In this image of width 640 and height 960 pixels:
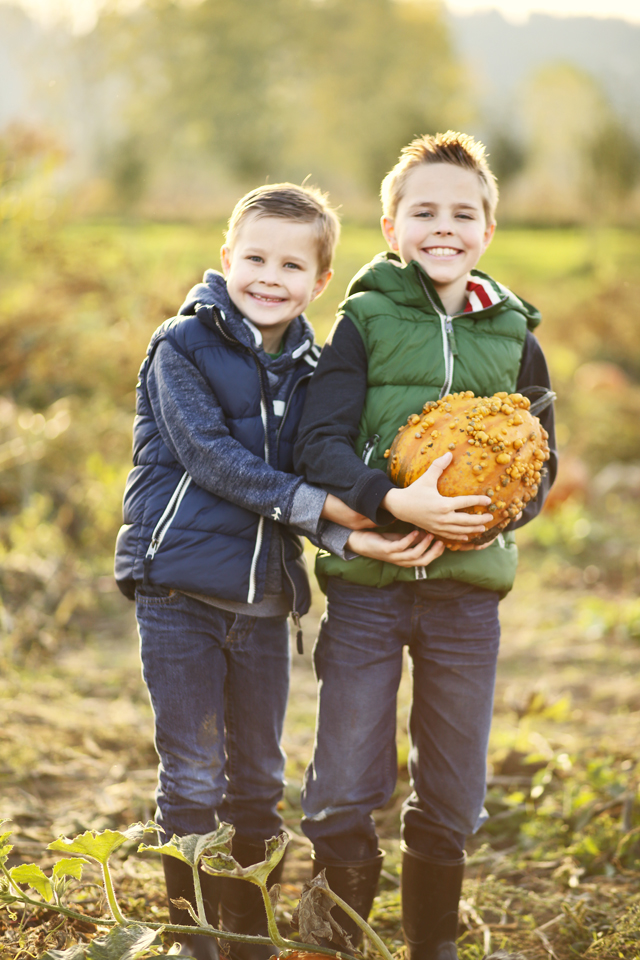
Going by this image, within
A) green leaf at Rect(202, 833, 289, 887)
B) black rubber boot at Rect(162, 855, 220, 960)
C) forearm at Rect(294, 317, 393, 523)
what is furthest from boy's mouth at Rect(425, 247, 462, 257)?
black rubber boot at Rect(162, 855, 220, 960)

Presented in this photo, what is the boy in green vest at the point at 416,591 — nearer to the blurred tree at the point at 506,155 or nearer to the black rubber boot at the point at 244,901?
the black rubber boot at the point at 244,901

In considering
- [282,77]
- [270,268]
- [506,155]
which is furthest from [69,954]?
[282,77]

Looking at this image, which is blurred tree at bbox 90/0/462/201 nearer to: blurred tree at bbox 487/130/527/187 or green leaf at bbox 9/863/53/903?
blurred tree at bbox 487/130/527/187

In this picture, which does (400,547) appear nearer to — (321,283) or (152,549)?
(152,549)

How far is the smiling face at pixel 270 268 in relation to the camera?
2.07 m

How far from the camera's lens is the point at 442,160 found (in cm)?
210

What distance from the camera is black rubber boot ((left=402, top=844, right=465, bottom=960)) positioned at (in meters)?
2.14

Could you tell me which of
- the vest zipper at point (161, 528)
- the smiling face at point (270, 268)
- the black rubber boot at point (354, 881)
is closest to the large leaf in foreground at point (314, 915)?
the black rubber boot at point (354, 881)

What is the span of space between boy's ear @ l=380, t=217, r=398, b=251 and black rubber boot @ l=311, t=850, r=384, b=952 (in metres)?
1.61

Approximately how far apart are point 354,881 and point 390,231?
1.70 metres

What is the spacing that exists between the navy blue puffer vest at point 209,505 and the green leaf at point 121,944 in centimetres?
71

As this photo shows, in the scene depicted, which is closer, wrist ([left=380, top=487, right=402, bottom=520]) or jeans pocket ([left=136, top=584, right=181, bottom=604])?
wrist ([left=380, top=487, right=402, bottom=520])

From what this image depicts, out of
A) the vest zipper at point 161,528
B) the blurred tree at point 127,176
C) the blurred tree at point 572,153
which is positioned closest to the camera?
the vest zipper at point 161,528

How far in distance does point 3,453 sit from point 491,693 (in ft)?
12.0
